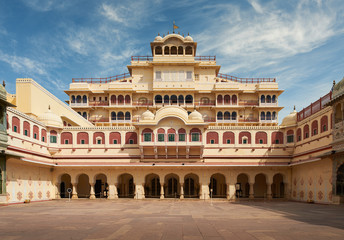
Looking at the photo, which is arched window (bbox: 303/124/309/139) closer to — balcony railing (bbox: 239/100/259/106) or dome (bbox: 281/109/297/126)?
dome (bbox: 281/109/297/126)

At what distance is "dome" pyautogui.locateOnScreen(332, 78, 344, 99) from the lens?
28.0 meters

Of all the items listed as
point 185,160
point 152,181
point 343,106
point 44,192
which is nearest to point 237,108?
point 185,160

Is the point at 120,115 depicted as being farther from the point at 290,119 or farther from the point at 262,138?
the point at 290,119

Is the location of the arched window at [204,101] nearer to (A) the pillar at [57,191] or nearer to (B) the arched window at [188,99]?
(B) the arched window at [188,99]

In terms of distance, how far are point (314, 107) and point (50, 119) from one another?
114 ft

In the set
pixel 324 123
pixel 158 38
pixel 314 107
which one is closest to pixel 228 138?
pixel 314 107

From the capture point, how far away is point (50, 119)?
131ft

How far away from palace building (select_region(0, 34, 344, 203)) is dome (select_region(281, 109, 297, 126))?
0.14m

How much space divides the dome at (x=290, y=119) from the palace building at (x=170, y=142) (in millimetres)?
141

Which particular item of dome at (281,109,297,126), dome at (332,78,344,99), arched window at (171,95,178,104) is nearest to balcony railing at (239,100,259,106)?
arched window at (171,95,178,104)

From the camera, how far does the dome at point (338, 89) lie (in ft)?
92.0

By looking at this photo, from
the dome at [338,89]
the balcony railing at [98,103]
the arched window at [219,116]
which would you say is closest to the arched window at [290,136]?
the dome at [338,89]

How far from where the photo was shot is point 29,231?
14.2 meters

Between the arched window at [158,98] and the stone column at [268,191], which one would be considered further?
the arched window at [158,98]
